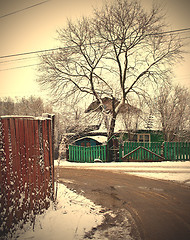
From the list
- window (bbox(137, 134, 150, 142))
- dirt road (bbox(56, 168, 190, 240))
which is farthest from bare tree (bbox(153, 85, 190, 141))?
dirt road (bbox(56, 168, 190, 240))

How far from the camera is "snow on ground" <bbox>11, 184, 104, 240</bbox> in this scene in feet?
10.6

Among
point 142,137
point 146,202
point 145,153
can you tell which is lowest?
point 146,202

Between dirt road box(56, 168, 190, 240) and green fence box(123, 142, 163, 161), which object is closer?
dirt road box(56, 168, 190, 240)

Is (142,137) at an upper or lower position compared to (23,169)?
lower

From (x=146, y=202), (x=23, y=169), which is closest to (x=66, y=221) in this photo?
(x=23, y=169)

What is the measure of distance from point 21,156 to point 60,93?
1247cm

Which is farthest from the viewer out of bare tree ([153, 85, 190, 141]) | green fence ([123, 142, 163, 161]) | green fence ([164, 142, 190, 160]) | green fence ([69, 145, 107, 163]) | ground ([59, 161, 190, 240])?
bare tree ([153, 85, 190, 141])

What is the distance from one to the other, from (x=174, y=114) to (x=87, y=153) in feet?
43.4

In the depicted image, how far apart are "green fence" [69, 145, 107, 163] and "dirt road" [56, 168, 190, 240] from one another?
559 centimetres

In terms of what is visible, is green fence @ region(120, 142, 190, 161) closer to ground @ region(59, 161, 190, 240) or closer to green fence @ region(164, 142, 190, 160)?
green fence @ region(164, 142, 190, 160)

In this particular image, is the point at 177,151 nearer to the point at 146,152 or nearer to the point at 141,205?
the point at 146,152

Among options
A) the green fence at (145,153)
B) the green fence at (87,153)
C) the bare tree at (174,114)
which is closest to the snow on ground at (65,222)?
the green fence at (145,153)

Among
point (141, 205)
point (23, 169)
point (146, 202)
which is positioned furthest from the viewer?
point (146, 202)

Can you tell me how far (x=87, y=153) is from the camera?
46.6ft
